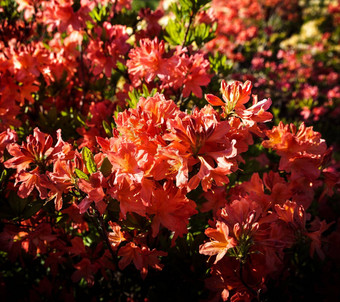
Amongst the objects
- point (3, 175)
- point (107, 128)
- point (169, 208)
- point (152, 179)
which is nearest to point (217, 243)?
point (169, 208)

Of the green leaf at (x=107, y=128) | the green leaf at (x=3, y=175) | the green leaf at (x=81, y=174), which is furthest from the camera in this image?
the green leaf at (x=107, y=128)

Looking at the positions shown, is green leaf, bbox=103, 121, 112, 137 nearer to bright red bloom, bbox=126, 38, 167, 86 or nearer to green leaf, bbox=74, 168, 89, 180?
bright red bloom, bbox=126, 38, 167, 86

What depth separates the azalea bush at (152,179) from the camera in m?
1.01

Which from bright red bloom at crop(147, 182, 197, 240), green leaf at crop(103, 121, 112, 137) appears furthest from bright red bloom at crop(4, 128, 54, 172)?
bright red bloom at crop(147, 182, 197, 240)

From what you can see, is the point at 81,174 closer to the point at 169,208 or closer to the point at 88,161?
the point at 88,161

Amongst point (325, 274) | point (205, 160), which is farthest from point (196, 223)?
point (325, 274)

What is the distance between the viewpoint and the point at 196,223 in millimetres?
1850

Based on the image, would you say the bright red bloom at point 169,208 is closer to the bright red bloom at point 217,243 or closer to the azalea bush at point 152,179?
the azalea bush at point 152,179

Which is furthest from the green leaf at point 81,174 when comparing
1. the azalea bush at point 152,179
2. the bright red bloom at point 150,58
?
the bright red bloom at point 150,58

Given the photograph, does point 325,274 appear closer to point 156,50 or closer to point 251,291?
point 251,291

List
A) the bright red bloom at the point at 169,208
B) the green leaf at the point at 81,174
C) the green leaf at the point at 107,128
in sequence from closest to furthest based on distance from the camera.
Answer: the green leaf at the point at 81,174
the bright red bloom at the point at 169,208
the green leaf at the point at 107,128

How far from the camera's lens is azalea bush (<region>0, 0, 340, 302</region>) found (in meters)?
1.01

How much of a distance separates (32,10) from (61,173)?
1756mm

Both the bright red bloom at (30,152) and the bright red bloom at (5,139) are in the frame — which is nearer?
the bright red bloom at (30,152)
